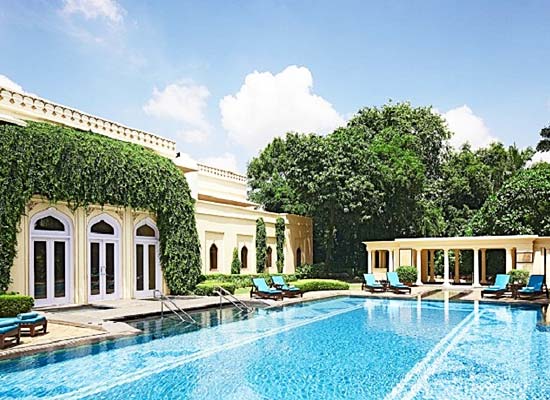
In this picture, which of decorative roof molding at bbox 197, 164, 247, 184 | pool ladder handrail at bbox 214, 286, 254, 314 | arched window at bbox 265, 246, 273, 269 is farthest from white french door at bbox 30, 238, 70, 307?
arched window at bbox 265, 246, 273, 269

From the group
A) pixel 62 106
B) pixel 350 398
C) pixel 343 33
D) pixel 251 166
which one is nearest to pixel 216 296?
A: pixel 62 106

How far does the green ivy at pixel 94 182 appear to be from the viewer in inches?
590

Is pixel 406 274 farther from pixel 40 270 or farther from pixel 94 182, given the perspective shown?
pixel 40 270

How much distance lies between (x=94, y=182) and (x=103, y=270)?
10.5 ft

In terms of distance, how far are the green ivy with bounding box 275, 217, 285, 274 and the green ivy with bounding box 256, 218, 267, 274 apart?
1819 millimetres

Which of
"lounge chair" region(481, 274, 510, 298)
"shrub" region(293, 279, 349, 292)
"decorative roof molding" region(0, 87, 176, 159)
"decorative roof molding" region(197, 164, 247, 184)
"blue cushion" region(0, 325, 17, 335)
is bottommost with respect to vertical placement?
"shrub" region(293, 279, 349, 292)

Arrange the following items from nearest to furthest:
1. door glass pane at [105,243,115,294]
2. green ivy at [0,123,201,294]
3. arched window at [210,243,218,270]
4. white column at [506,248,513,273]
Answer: green ivy at [0,123,201,294] < door glass pane at [105,243,115,294] < white column at [506,248,513,273] < arched window at [210,243,218,270]

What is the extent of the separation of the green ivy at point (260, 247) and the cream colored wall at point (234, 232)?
215mm

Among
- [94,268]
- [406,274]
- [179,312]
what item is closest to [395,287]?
[406,274]

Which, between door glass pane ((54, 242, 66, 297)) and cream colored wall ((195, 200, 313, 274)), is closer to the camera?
door glass pane ((54, 242, 66, 297))

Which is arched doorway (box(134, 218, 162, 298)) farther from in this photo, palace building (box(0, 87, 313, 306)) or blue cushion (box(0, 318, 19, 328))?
blue cushion (box(0, 318, 19, 328))

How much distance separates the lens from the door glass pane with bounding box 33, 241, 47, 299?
1609cm

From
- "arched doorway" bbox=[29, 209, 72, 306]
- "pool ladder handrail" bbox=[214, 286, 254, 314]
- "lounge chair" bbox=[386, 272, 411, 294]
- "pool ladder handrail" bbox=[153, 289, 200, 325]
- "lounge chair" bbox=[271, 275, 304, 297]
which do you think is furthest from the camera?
"lounge chair" bbox=[386, 272, 411, 294]

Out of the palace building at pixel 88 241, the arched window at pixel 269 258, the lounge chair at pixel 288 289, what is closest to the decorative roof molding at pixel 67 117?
the palace building at pixel 88 241
